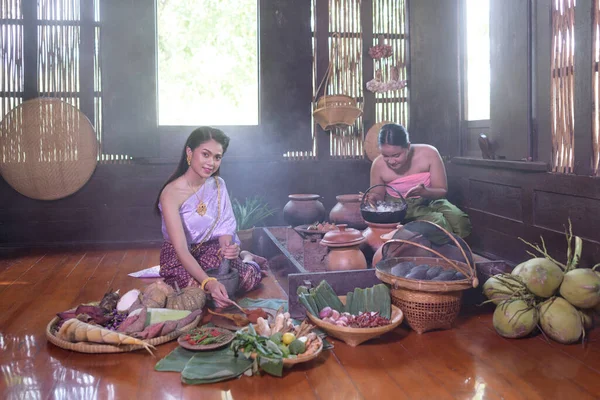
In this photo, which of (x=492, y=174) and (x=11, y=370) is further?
(x=492, y=174)

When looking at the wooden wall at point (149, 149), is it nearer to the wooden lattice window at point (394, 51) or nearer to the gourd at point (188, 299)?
the wooden lattice window at point (394, 51)

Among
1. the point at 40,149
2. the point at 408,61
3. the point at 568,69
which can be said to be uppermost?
the point at 408,61

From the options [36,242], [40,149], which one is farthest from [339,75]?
[36,242]

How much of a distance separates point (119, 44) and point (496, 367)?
4946 mm

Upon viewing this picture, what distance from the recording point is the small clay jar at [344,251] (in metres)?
3.65

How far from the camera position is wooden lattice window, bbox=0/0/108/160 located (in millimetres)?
5855

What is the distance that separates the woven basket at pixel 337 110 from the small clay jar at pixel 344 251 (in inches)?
94.1

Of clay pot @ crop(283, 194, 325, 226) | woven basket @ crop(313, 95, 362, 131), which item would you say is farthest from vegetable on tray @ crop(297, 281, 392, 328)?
woven basket @ crop(313, 95, 362, 131)

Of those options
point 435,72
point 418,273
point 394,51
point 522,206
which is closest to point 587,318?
point 418,273

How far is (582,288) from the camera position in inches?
116

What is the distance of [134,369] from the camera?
2689mm

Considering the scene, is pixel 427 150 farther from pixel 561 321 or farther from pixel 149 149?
pixel 149 149

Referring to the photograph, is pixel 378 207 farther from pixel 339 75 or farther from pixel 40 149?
pixel 40 149

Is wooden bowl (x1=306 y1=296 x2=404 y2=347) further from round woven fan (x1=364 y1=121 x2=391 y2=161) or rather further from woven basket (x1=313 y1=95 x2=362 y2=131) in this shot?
round woven fan (x1=364 y1=121 x2=391 y2=161)
